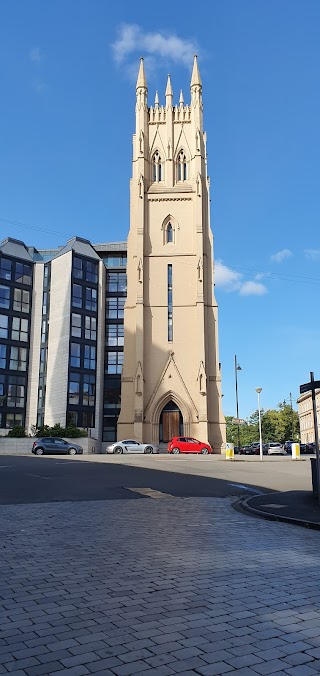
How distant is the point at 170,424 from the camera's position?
161 feet

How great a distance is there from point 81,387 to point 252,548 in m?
53.4

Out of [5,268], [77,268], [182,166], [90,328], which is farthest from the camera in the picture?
[90,328]

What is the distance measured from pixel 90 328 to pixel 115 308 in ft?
16.5

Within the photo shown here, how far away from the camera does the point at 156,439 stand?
4806cm

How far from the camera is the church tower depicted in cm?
4869

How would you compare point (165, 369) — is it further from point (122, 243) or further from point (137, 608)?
point (137, 608)

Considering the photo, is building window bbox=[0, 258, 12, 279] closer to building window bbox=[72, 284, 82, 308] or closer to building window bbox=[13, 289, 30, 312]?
building window bbox=[13, 289, 30, 312]

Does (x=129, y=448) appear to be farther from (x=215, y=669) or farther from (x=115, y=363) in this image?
(x=215, y=669)

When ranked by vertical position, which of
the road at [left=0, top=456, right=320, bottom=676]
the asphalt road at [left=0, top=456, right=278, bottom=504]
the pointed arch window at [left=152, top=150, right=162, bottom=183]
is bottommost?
the road at [left=0, top=456, right=320, bottom=676]

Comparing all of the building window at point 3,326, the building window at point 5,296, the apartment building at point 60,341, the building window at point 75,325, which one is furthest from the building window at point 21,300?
the building window at point 75,325

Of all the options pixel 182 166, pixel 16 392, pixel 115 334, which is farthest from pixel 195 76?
pixel 16 392

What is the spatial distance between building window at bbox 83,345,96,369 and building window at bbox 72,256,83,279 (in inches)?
344

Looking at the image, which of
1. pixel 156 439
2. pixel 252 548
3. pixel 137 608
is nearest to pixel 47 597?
pixel 137 608

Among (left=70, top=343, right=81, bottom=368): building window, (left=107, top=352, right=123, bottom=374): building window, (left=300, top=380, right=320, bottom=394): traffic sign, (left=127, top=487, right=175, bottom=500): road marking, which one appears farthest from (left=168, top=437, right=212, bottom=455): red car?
(left=300, top=380, right=320, bottom=394): traffic sign
